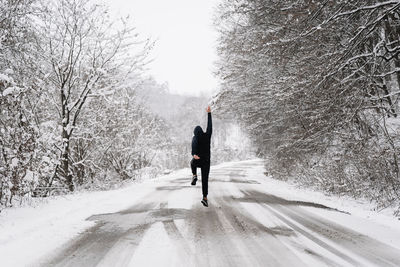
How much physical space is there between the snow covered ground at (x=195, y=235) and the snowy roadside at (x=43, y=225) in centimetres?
1

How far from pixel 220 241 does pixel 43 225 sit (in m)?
2.90

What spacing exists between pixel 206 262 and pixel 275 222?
224 centimetres

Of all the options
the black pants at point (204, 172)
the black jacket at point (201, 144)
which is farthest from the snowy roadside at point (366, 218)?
the black jacket at point (201, 144)

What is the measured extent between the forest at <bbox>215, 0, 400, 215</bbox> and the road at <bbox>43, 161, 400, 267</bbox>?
246cm

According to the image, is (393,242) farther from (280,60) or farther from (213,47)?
(213,47)

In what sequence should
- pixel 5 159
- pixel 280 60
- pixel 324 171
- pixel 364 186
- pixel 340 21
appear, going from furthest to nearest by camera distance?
pixel 324 171, pixel 280 60, pixel 364 186, pixel 340 21, pixel 5 159

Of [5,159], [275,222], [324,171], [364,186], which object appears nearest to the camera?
[275,222]

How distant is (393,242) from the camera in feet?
13.2

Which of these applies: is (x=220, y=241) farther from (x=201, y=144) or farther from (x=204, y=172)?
(x=201, y=144)

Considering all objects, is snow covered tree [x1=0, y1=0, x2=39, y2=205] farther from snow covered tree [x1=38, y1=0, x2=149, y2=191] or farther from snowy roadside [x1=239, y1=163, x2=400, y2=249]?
snowy roadside [x1=239, y1=163, x2=400, y2=249]

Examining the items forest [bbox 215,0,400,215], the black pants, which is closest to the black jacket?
the black pants

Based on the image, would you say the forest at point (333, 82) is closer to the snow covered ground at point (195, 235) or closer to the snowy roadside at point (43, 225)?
the snow covered ground at point (195, 235)

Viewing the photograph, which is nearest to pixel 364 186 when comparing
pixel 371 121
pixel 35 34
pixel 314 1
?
pixel 371 121

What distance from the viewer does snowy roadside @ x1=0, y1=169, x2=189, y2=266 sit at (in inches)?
131
